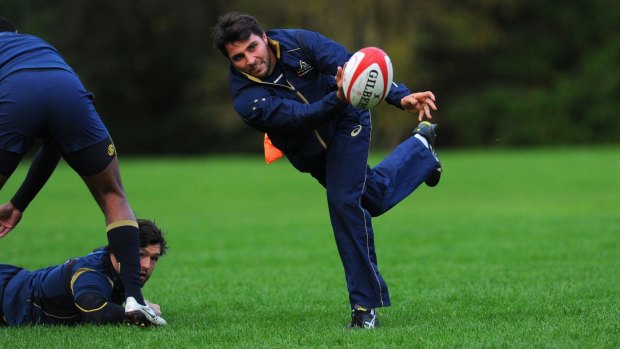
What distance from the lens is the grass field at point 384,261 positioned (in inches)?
226

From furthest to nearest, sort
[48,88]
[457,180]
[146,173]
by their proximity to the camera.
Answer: [146,173], [457,180], [48,88]

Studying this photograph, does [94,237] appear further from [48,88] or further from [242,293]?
[48,88]

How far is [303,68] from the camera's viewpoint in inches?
241

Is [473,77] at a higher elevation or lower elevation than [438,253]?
lower

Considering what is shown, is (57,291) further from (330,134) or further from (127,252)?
(330,134)

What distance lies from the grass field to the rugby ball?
1329 millimetres

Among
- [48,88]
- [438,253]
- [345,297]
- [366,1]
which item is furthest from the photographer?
[366,1]

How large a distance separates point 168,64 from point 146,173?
20.1m

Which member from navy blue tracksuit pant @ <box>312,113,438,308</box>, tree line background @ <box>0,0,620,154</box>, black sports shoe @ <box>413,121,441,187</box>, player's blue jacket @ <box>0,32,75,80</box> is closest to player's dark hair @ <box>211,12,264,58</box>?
navy blue tracksuit pant @ <box>312,113,438,308</box>

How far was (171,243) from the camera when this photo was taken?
12.7 m

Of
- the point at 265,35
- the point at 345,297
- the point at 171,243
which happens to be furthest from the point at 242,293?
the point at 171,243

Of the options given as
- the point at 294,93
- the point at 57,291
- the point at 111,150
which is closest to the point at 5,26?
the point at 111,150

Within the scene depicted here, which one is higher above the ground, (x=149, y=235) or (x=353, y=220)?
(x=353, y=220)

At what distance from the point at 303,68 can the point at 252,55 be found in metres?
0.35
